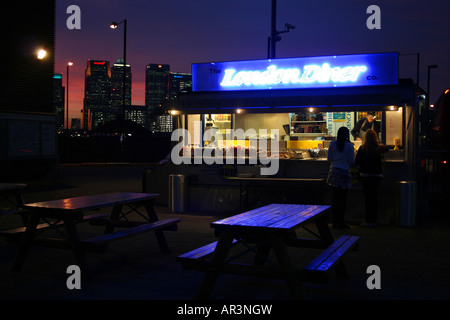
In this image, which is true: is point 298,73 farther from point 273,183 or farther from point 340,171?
point 340,171

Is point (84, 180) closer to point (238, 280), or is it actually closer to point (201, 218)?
point (201, 218)

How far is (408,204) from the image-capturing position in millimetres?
9414

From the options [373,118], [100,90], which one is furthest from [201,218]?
[100,90]

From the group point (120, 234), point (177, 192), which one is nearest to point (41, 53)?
point (177, 192)

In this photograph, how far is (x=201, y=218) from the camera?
34.2ft

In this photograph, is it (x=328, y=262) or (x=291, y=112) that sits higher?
(x=291, y=112)

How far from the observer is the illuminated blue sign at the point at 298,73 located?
11188mm

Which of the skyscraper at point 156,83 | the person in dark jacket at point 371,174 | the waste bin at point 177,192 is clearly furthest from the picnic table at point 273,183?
the skyscraper at point 156,83

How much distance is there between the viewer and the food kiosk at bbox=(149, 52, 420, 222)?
33.6ft

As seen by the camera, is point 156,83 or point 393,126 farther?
point 156,83

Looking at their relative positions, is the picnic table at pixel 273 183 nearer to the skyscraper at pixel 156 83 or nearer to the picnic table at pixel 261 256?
the picnic table at pixel 261 256

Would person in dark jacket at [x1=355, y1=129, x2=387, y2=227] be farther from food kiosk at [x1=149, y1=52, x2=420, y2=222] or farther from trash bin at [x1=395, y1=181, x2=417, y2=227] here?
food kiosk at [x1=149, y1=52, x2=420, y2=222]

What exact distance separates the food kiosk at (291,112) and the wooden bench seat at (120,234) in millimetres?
3685

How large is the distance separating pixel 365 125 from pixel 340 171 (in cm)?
392
